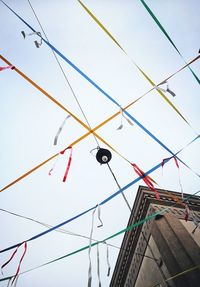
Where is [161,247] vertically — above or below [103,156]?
below

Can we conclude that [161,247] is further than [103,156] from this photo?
Yes

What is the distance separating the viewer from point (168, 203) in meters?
9.25

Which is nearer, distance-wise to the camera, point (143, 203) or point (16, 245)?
point (16, 245)

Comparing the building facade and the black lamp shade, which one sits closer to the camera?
the black lamp shade

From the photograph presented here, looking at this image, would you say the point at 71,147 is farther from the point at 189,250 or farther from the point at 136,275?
the point at 136,275

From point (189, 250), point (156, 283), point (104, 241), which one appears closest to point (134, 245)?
point (156, 283)

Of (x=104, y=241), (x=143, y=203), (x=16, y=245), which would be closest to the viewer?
(x=16, y=245)

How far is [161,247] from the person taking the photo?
7.52 metres

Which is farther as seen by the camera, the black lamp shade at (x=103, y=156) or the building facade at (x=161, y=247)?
the building facade at (x=161, y=247)

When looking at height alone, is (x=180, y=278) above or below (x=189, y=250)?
below

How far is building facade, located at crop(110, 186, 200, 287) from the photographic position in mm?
6496

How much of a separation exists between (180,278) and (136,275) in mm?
3607

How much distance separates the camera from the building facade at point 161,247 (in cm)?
650

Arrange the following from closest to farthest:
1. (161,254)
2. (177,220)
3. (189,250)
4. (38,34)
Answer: (38,34), (189,250), (161,254), (177,220)
